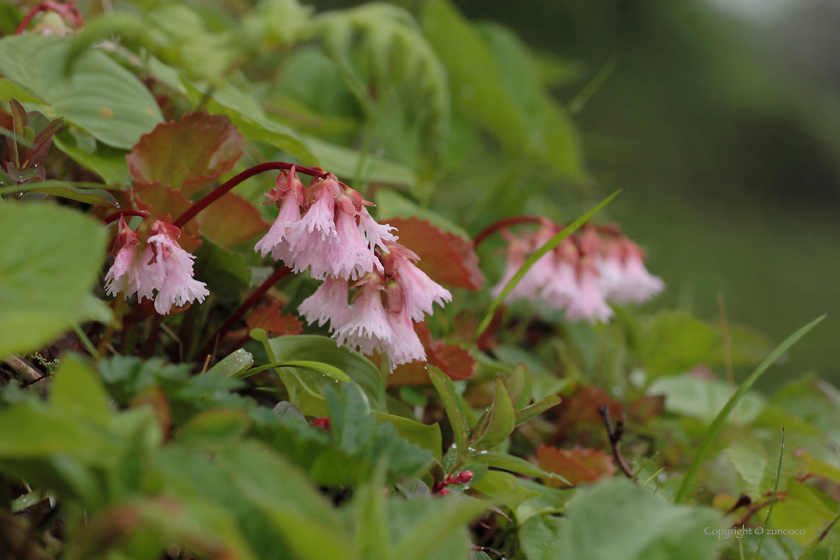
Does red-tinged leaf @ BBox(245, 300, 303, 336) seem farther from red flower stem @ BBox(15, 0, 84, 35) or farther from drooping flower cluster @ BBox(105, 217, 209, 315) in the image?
red flower stem @ BBox(15, 0, 84, 35)

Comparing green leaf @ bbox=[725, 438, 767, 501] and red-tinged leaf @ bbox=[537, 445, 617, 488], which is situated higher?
green leaf @ bbox=[725, 438, 767, 501]

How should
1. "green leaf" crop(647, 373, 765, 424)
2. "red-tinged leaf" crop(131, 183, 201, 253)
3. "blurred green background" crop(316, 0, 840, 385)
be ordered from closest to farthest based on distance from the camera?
"red-tinged leaf" crop(131, 183, 201, 253), "green leaf" crop(647, 373, 765, 424), "blurred green background" crop(316, 0, 840, 385)

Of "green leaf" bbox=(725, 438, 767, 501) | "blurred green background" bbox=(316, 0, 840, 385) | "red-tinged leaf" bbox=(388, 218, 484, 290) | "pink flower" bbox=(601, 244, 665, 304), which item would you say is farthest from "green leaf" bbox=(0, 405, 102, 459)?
"blurred green background" bbox=(316, 0, 840, 385)

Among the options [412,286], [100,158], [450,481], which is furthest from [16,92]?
[450,481]

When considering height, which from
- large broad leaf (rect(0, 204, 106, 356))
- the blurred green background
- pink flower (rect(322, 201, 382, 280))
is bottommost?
the blurred green background

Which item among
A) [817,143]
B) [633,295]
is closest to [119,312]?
[633,295]

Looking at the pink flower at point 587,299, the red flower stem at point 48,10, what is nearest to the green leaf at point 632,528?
the pink flower at point 587,299

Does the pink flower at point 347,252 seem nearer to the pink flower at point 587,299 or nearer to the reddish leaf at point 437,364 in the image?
the reddish leaf at point 437,364
